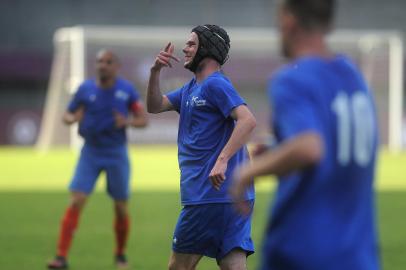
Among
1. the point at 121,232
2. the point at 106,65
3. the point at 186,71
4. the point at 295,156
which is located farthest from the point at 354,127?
the point at 186,71

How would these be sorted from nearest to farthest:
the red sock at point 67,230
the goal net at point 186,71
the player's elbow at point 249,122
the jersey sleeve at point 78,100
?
the player's elbow at point 249,122
the red sock at point 67,230
the jersey sleeve at point 78,100
the goal net at point 186,71

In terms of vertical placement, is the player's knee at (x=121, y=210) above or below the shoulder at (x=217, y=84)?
below

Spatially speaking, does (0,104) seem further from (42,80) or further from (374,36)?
(374,36)

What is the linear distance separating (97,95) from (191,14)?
41113 mm

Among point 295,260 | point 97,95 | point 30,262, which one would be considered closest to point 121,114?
point 97,95

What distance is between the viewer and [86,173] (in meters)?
11.1

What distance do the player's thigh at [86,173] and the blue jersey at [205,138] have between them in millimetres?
4247

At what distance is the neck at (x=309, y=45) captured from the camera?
3.95 metres

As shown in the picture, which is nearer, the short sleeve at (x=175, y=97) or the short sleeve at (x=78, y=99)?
the short sleeve at (x=175, y=97)

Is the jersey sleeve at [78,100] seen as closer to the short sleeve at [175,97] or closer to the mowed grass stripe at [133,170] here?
the short sleeve at [175,97]

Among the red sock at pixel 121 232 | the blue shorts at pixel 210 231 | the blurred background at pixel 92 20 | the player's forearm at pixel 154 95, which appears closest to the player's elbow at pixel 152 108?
the player's forearm at pixel 154 95

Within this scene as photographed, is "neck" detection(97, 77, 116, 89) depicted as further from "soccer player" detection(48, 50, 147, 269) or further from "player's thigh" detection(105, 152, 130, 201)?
"player's thigh" detection(105, 152, 130, 201)

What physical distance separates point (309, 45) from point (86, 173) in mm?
7406

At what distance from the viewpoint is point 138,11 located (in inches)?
2036
